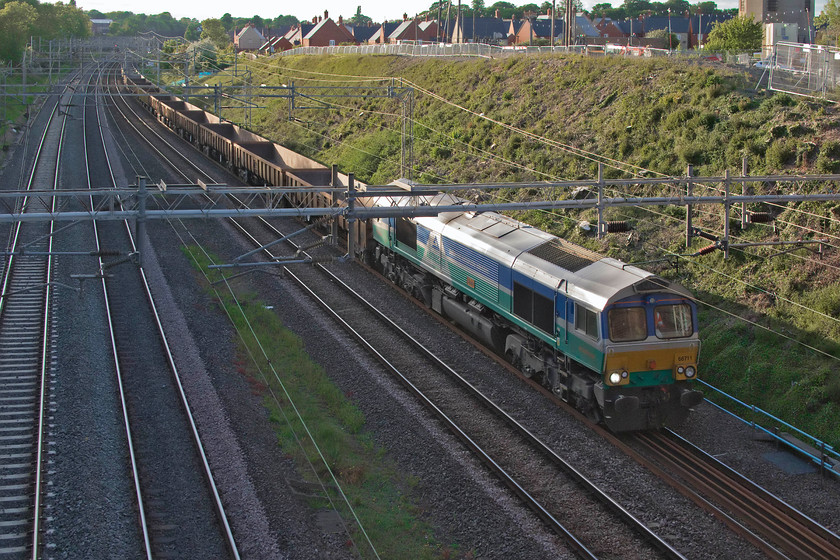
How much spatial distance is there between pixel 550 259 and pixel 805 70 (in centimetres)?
1469

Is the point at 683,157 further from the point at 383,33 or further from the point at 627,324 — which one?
the point at 383,33

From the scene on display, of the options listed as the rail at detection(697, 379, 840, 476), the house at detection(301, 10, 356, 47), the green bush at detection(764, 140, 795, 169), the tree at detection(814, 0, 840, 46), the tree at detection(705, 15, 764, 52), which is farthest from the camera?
the house at detection(301, 10, 356, 47)

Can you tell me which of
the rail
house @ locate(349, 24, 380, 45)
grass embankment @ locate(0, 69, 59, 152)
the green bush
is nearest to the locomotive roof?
the rail

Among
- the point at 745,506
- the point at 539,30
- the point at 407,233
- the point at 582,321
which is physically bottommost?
the point at 745,506

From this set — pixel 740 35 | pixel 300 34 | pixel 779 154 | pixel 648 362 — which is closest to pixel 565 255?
pixel 648 362

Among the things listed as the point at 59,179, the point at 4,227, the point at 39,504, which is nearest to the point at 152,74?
the point at 59,179

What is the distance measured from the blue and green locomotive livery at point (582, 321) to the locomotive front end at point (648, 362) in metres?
0.02

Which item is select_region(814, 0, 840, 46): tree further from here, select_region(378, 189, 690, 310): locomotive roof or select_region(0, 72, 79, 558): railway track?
select_region(0, 72, 79, 558): railway track

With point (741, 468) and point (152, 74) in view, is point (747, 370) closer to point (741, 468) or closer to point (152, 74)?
point (741, 468)

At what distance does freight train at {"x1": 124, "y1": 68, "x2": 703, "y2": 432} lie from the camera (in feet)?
46.0

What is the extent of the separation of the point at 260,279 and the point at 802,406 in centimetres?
1553

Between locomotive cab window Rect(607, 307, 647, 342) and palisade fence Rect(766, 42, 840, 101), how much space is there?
13.8m

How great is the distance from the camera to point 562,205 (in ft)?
48.8

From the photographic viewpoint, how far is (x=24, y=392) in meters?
15.3
